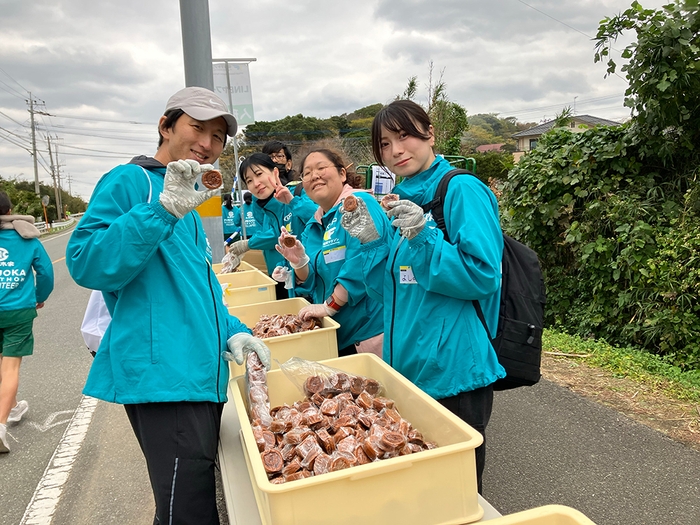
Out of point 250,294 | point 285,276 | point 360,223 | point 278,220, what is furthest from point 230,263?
point 360,223

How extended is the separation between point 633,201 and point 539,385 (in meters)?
2.26

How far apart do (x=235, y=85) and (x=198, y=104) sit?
5131 millimetres

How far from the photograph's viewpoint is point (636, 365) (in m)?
4.46

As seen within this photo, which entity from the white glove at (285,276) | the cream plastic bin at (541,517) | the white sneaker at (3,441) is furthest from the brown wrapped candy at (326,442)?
the white sneaker at (3,441)

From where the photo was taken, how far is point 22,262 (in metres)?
4.14

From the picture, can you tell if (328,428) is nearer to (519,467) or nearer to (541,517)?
(541,517)

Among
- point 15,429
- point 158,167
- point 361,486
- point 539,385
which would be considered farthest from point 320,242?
point 15,429

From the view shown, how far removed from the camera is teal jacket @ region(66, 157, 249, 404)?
1437 millimetres

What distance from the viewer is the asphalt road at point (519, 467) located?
9.27ft

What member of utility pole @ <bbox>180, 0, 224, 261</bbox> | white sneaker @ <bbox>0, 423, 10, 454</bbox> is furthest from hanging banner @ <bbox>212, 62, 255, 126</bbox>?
white sneaker @ <bbox>0, 423, 10, 454</bbox>

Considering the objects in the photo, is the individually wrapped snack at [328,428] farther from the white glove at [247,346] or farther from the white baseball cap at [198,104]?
the white baseball cap at [198,104]

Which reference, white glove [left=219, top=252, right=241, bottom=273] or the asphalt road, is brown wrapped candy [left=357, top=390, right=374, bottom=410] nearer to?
the asphalt road

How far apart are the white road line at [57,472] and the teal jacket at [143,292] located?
2.14 metres

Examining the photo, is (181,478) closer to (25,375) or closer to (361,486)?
(361,486)
